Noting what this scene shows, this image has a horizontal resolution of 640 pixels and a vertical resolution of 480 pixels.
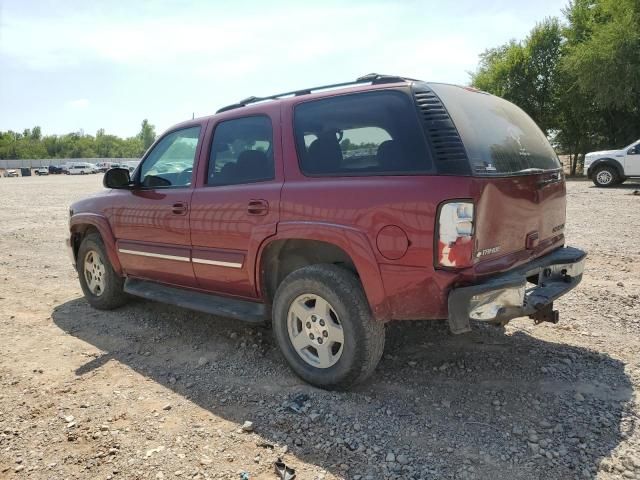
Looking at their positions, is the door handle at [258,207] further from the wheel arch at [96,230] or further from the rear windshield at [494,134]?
the wheel arch at [96,230]

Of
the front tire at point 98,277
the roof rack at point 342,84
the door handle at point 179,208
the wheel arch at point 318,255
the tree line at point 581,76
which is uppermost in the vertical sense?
the tree line at point 581,76

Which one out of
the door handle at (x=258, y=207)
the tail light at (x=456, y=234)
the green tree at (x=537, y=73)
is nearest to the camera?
the tail light at (x=456, y=234)

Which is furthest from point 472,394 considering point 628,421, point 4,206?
point 4,206

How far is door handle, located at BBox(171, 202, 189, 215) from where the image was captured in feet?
13.8

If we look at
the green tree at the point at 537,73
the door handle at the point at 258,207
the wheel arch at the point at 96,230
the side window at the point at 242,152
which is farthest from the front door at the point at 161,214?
the green tree at the point at 537,73

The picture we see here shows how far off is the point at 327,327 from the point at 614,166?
16.9m

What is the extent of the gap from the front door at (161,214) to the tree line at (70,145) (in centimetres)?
12308

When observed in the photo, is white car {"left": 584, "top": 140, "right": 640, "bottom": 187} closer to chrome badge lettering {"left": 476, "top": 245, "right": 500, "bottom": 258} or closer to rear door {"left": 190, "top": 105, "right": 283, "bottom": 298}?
chrome badge lettering {"left": 476, "top": 245, "right": 500, "bottom": 258}

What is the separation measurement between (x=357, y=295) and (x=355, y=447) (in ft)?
2.90

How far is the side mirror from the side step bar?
0.96 meters

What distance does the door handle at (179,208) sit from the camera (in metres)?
4.21

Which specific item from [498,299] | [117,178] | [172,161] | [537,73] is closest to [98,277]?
[117,178]

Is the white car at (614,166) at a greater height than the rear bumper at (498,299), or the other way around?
the white car at (614,166)

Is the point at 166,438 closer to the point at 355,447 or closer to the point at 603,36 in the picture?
the point at 355,447
